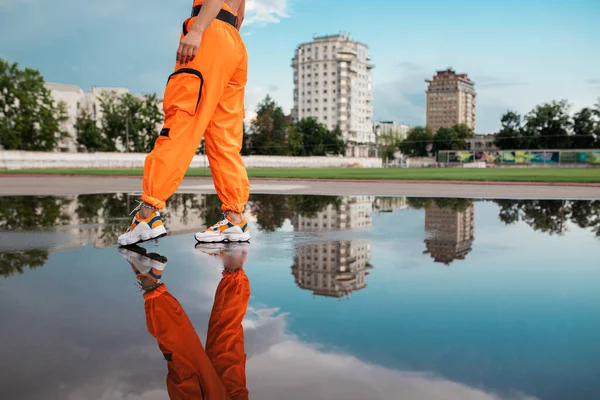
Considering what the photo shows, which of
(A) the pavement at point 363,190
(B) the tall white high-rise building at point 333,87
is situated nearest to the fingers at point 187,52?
(A) the pavement at point 363,190

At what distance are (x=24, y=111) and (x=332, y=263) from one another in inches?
2396

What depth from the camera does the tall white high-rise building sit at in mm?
126938

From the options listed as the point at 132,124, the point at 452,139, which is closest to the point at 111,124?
the point at 132,124

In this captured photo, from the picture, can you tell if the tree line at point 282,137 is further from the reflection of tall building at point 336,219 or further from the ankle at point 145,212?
the ankle at point 145,212

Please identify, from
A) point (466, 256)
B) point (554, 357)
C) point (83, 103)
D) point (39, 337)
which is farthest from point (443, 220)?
point (83, 103)

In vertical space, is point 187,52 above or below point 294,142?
below

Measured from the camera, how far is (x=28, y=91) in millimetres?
55844

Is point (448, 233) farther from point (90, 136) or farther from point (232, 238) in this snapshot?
point (90, 136)

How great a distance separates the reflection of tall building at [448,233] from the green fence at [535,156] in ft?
307

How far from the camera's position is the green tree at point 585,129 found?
9044 cm

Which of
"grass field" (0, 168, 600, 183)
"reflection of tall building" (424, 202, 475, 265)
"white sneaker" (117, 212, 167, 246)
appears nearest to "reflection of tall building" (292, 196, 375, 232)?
"reflection of tall building" (424, 202, 475, 265)

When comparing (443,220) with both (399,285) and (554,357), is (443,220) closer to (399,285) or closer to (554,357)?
(399,285)

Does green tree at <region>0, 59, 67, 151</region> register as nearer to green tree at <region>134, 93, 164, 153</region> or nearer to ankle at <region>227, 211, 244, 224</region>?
green tree at <region>134, 93, 164, 153</region>

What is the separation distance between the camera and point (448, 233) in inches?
173
